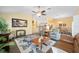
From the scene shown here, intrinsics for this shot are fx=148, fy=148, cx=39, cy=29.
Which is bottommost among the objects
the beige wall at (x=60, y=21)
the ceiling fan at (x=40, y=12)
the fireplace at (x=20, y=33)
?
the fireplace at (x=20, y=33)

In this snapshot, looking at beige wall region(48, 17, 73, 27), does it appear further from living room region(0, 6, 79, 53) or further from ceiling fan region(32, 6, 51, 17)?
ceiling fan region(32, 6, 51, 17)

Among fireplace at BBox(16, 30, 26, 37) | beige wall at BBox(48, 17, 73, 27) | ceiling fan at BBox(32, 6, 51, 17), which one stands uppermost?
ceiling fan at BBox(32, 6, 51, 17)

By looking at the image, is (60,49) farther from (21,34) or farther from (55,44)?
(21,34)

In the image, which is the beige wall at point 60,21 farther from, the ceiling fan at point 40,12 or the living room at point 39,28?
the ceiling fan at point 40,12

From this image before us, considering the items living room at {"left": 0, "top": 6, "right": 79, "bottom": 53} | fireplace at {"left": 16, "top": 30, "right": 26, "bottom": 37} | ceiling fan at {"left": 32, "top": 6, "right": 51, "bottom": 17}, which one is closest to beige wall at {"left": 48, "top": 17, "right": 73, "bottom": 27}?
living room at {"left": 0, "top": 6, "right": 79, "bottom": 53}

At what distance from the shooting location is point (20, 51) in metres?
2.62

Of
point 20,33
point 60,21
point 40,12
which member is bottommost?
point 20,33

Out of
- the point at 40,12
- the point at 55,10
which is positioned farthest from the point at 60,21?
the point at 40,12

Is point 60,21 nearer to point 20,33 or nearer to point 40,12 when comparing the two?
point 40,12

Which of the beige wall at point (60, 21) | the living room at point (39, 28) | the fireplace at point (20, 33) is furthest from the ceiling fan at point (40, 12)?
the fireplace at point (20, 33)

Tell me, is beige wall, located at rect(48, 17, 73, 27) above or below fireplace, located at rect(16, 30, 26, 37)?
above

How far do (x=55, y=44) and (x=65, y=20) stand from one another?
46 cm
